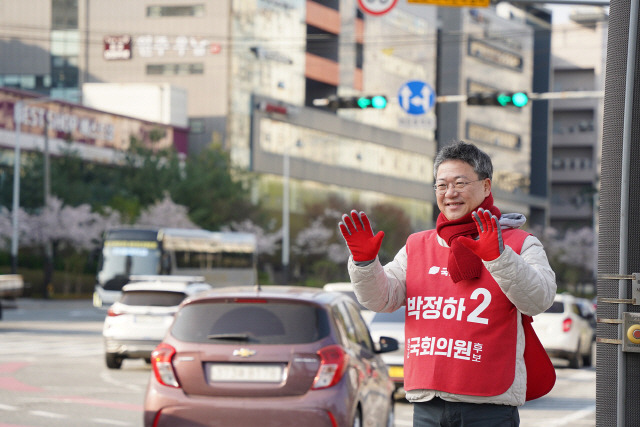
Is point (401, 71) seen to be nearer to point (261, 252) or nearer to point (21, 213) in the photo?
point (261, 252)

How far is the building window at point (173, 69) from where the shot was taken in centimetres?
8081

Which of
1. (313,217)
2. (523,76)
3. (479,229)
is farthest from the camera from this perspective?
(523,76)

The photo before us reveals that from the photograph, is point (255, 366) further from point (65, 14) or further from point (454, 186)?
point (65, 14)

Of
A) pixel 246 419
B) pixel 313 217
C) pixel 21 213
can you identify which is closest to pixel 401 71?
pixel 313 217

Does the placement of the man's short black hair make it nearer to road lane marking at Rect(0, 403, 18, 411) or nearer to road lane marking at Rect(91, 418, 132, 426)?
road lane marking at Rect(91, 418, 132, 426)

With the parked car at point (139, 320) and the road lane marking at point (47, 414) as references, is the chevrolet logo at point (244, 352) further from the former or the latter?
the parked car at point (139, 320)

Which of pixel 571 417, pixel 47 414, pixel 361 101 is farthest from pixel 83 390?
pixel 361 101

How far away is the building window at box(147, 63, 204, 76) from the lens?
8081 centimetres

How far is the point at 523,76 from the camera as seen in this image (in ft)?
392

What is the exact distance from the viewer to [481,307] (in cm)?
427

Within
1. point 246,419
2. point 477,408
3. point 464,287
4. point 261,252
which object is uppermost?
point 464,287

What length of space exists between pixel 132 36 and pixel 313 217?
18.1 metres

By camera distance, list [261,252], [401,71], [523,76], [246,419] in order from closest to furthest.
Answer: [246,419]
[261,252]
[401,71]
[523,76]

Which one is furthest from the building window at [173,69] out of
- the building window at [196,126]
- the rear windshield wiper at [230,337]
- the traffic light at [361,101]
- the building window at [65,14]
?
the rear windshield wiper at [230,337]
